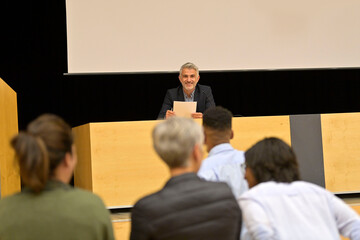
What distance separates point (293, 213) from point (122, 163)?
2.10 m

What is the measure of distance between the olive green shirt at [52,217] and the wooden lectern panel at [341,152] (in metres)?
2.76

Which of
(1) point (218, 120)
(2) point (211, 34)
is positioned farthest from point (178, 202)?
(2) point (211, 34)

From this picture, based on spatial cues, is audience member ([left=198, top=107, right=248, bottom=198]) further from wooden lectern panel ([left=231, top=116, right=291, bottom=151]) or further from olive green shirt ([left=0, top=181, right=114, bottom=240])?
wooden lectern panel ([left=231, top=116, right=291, bottom=151])

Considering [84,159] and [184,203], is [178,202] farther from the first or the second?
[84,159]

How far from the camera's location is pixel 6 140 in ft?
10.8

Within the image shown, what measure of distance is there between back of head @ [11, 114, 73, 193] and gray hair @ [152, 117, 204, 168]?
24 cm

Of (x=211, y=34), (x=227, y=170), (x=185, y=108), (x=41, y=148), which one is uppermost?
(x=211, y=34)

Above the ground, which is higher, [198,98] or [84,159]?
[198,98]

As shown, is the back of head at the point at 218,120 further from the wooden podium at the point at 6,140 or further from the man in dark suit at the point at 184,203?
the wooden podium at the point at 6,140

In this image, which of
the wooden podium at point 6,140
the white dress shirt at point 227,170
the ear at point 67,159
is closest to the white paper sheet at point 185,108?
the wooden podium at point 6,140

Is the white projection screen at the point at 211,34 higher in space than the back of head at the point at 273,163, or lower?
higher

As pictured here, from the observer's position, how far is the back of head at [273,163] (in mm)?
1502

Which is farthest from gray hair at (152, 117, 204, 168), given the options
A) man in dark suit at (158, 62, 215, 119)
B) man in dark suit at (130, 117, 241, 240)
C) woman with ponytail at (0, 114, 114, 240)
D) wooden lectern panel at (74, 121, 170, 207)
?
man in dark suit at (158, 62, 215, 119)

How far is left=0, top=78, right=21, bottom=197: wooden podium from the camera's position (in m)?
3.06
